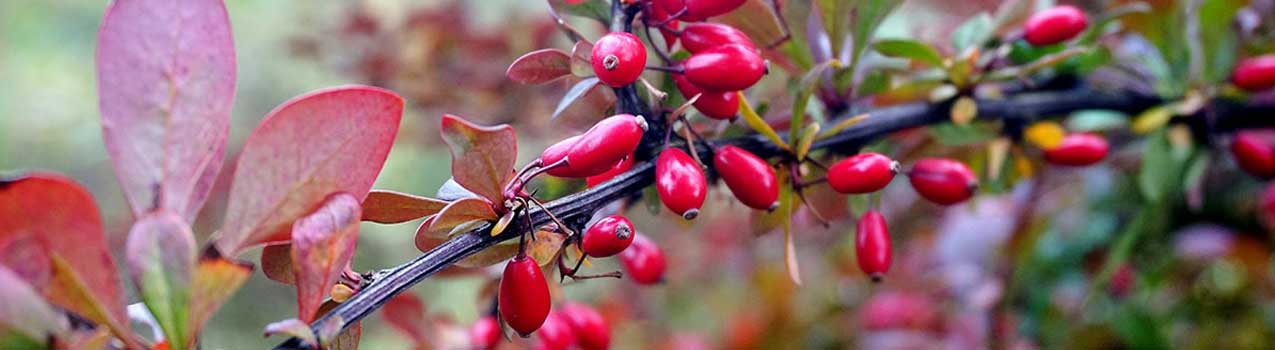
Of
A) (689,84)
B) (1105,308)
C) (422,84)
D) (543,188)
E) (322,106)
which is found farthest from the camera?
(422,84)

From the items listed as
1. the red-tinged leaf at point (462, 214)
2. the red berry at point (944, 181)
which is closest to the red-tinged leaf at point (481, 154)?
the red-tinged leaf at point (462, 214)

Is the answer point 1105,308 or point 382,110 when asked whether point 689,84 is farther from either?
point 1105,308

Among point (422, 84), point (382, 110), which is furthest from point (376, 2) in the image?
point (382, 110)

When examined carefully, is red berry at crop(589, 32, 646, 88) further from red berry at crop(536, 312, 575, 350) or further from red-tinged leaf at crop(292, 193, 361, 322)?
red berry at crop(536, 312, 575, 350)

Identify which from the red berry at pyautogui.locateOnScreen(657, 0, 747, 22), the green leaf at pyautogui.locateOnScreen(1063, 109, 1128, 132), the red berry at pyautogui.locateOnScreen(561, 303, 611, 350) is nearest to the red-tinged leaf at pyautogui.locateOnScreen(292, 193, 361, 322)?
the red berry at pyautogui.locateOnScreen(657, 0, 747, 22)

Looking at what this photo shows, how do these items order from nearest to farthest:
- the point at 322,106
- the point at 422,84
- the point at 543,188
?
the point at 322,106, the point at 543,188, the point at 422,84

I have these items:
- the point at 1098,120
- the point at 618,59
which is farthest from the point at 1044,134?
the point at 618,59
